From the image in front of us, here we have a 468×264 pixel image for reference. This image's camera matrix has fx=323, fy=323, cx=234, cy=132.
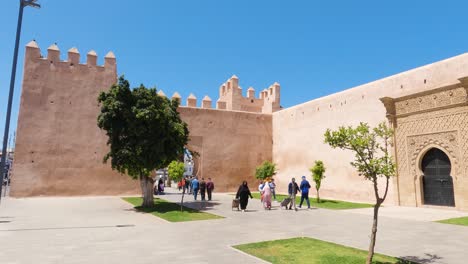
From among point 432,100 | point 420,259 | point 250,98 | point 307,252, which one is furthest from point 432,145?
point 250,98

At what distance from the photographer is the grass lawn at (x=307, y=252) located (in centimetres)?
534

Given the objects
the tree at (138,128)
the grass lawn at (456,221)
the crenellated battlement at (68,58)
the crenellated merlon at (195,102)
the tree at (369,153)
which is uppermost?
the crenellated battlement at (68,58)

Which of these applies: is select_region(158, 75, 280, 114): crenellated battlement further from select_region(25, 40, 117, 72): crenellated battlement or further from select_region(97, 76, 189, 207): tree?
select_region(97, 76, 189, 207): tree

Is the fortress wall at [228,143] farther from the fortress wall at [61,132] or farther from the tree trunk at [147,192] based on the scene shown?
the tree trunk at [147,192]

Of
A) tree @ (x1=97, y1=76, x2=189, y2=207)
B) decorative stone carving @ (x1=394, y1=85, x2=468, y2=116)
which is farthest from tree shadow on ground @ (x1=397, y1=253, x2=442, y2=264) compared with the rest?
tree @ (x1=97, y1=76, x2=189, y2=207)

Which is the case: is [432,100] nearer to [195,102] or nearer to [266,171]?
[266,171]

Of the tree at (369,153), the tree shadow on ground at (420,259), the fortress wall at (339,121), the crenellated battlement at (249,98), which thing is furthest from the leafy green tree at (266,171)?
the tree at (369,153)

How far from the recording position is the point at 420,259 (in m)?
5.48

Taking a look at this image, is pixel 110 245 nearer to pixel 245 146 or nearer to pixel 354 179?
pixel 354 179

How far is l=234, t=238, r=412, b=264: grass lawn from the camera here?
5.34 m

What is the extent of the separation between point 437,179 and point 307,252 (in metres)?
10.5

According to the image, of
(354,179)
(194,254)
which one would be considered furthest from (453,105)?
(194,254)

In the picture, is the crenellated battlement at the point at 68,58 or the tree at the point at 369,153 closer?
the tree at the point at 369,153

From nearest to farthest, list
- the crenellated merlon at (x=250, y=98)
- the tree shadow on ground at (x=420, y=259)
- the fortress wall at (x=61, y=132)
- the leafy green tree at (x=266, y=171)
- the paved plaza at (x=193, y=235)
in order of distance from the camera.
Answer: the tree shadow on ground at (x=420, y=259) < the paved plaza at (x=193, y=235) < the fortress wall at (x=61, y=132) < the leafy green tree at (x=266, y=171) < the crenellated merlon at (x=250, y=98)
